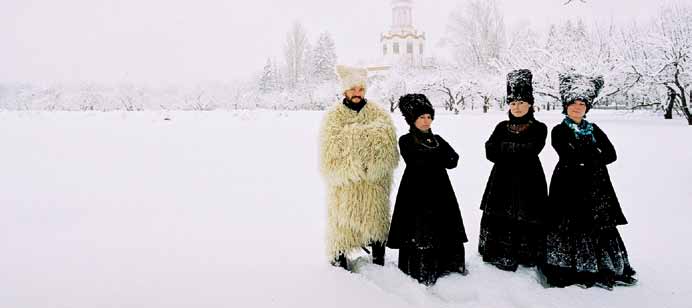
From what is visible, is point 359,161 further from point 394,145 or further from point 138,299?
point 138,299

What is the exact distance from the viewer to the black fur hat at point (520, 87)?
10.6ft

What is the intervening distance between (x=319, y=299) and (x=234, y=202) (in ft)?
9.34

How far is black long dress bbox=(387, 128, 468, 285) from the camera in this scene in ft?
10.5

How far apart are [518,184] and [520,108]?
1.91 feet

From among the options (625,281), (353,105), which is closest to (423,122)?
(353,105)

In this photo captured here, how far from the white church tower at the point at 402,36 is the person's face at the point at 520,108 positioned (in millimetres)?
Answer: 48836

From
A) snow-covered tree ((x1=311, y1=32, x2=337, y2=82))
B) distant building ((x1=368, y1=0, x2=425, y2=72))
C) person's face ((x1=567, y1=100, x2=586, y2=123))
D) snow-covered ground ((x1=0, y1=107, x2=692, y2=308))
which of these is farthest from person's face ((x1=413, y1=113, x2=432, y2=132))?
distant building ((x1=368, y1=0, x2=425, y2=72))

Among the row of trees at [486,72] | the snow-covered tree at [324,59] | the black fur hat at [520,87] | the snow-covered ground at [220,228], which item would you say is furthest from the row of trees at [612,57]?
the snow-covered tree at [324,59]

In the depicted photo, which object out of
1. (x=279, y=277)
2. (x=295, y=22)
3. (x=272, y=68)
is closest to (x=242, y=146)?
(x=279, y=277)

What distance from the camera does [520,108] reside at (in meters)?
3.26

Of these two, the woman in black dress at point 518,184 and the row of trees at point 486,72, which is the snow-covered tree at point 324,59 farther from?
the woman in black dress at point 518,184

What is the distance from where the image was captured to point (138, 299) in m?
2.83

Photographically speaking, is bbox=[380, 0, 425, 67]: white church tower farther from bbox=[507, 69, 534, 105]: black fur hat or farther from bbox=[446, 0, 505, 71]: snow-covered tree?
bbox=[507, 69, 534, 105]: black fur hat

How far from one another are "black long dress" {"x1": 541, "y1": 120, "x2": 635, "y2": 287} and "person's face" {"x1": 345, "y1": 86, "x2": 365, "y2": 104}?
59.9 inches
